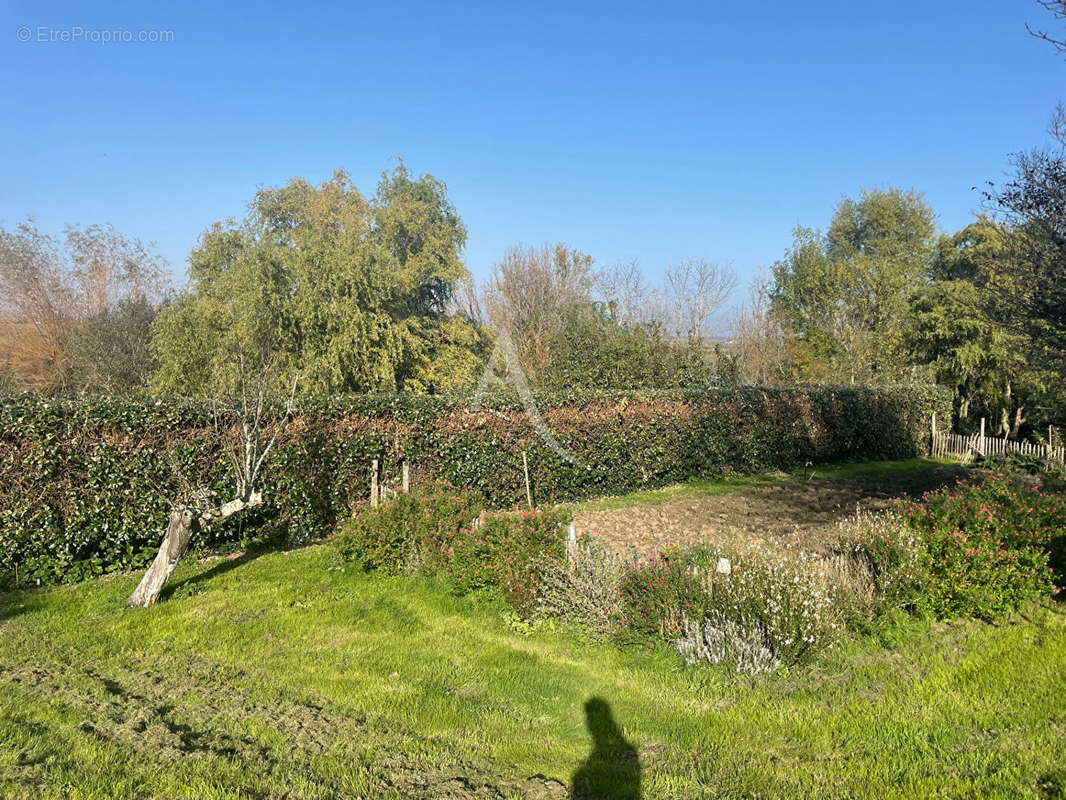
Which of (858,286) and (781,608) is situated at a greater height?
(858,286)

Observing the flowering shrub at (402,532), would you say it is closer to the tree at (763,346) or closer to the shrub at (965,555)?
the shrub at (965,555)

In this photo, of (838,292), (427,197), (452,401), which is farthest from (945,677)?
(427,197)

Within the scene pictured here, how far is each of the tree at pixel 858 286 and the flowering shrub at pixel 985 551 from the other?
20.3m

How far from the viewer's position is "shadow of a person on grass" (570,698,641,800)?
10.8ft

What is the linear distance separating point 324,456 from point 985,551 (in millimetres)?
7628

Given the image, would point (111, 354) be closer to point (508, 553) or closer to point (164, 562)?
point (164, 562)

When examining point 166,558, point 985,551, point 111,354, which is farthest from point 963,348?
point 111,354

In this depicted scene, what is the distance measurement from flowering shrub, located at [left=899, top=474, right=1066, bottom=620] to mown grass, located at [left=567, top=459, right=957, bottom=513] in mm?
5645

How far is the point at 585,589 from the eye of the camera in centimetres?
583

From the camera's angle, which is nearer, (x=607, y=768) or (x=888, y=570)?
(x=607, y=768)

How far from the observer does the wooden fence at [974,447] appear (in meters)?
18.4

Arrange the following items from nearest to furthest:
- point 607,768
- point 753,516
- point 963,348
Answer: point 607,768 < point 753,516 < point 963,348

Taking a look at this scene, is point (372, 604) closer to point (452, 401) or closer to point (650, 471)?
point (452, 401)

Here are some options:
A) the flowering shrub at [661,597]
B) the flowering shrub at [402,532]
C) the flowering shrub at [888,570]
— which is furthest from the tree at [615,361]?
the flowering shrub at [661,597]
